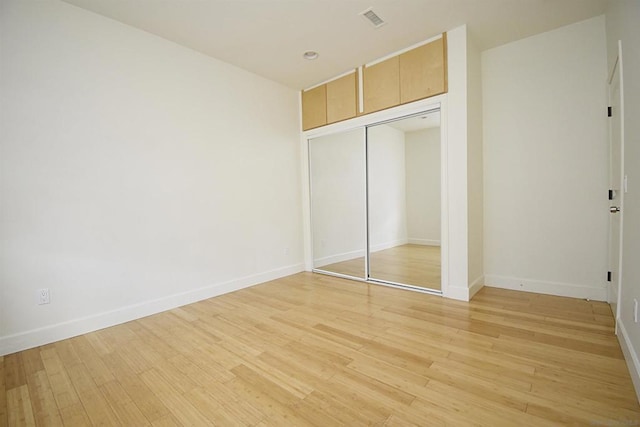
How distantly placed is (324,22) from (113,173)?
2.57 m

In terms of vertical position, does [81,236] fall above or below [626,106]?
below

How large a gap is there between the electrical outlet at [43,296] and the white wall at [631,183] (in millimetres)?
4121

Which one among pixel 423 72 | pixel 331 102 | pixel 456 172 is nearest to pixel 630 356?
pixel 456 172

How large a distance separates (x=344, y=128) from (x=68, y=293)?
142 inches

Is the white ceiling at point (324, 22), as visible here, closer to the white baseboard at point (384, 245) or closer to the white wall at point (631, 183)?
the white wall at point (631, 183)

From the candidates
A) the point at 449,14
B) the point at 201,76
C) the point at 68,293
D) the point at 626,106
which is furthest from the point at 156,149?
the point at 626,106

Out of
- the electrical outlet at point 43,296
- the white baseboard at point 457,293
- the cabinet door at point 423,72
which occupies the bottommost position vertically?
the white baseboard at point 457,293

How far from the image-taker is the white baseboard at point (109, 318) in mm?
2238

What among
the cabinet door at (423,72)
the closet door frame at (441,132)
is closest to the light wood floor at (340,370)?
the closet door frame at (441,132)

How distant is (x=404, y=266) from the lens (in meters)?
4.37

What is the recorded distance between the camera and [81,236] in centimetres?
253

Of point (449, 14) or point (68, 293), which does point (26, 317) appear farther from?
point (449, 14)

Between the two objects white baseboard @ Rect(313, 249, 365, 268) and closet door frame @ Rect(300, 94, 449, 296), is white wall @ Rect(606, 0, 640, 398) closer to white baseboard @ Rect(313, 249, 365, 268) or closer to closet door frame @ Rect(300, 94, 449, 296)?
closet door frame @ Rect(300, 94, 449, 296)

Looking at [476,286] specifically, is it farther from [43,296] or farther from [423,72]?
[43,296]
